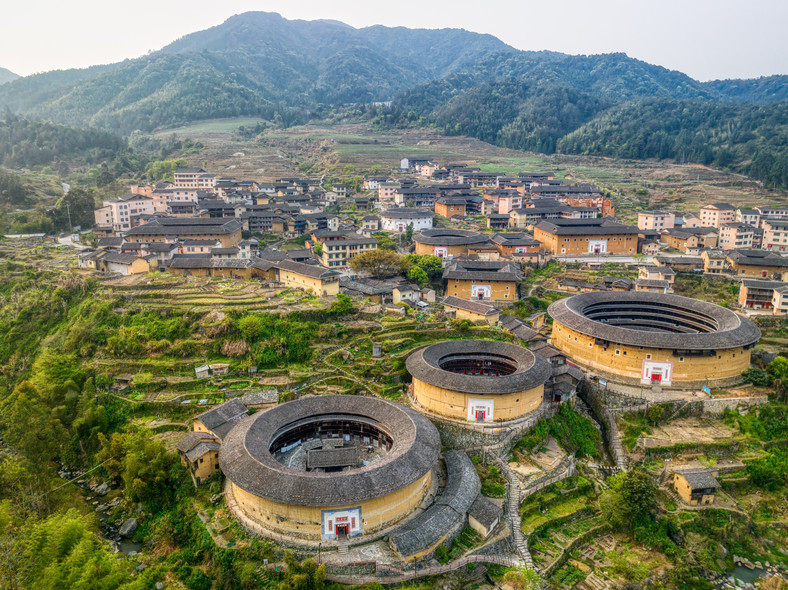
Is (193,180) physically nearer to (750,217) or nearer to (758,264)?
(758,264)

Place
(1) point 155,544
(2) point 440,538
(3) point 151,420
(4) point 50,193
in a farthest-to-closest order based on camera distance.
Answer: (4) point 50,193 < (3) point 151,420 < (1) point 155,544 < (2) point 440,538

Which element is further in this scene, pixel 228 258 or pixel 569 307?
pixel 228 258

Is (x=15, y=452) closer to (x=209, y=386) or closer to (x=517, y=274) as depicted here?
(x=209, y=386)

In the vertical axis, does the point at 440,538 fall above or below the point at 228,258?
below

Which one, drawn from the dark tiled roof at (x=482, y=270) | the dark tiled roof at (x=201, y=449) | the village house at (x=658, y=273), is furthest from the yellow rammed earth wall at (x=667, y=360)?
the dark tiled roof at (x=201, y=449)

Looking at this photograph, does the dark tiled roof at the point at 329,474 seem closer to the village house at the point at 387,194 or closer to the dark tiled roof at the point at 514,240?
the dark tiled roof at the point at 514,240

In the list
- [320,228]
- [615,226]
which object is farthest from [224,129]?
[615,226]
